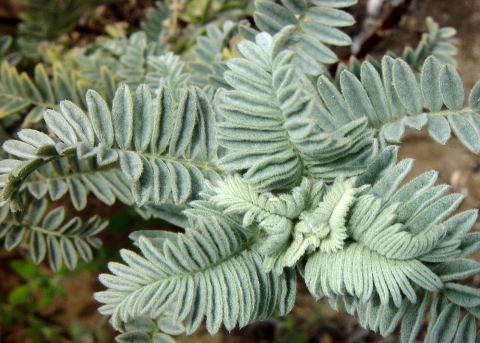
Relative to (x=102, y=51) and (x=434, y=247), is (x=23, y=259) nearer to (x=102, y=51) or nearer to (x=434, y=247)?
(x=102, y=51)

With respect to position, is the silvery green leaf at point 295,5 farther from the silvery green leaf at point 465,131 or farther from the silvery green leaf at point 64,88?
the silvery green leaf at point 64,88

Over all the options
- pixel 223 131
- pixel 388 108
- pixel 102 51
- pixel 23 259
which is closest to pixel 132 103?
pixel 223 131

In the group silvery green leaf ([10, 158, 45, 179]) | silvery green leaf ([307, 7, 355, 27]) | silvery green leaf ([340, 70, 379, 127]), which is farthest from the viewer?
silvery green leaf ([307, 7, 355, 27])

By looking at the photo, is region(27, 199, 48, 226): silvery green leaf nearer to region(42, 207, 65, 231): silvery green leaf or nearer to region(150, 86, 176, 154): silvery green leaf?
region(42, 207, 65, 231): silvery green leaf

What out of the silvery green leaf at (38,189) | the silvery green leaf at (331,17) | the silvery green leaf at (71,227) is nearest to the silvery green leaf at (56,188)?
the silvery green leaf at (38,189)

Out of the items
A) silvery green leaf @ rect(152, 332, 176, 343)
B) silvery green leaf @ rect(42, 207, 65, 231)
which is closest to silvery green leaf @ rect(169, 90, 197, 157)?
silvery green leaf @ rect(152, 332, 176, 343)

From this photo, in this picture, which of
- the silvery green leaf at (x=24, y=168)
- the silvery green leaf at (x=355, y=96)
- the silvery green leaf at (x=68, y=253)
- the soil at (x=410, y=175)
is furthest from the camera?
the soil at (x=410, y=175)
